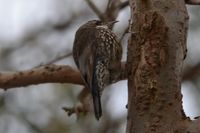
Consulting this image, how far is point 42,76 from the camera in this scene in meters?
2.94

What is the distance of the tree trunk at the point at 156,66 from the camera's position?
2229mm

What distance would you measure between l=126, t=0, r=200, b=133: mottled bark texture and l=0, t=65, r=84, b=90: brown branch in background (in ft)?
1.94

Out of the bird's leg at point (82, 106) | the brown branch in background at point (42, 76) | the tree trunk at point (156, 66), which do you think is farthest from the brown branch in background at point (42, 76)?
the tree trunk at point (156, 66)

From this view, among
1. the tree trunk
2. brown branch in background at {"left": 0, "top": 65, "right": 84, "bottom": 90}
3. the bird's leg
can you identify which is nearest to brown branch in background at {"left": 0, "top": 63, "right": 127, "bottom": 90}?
brown branch in background at {"left": 0, "top": 65, "right": 84, "bottom": 90}

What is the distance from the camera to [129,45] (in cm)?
250

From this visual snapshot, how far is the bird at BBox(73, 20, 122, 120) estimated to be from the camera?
117 inches

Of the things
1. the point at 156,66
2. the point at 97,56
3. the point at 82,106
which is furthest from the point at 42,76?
the point at 156,66

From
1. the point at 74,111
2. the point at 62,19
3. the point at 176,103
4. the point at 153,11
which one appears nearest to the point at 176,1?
the point at 153,11

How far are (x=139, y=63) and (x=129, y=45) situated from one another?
16cm

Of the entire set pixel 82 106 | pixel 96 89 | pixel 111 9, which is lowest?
pixel 82 106

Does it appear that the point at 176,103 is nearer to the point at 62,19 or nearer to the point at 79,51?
the point at 79,51

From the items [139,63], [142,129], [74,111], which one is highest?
[139,63]

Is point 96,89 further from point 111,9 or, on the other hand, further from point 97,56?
point 111,9

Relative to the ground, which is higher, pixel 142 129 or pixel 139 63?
pixel 139 63
